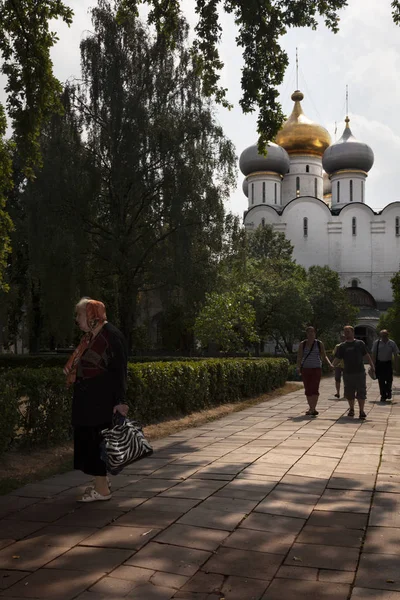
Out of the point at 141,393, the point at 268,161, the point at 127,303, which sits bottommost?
the point at 141,393

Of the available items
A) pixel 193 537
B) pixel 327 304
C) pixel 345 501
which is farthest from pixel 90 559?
Result: pixel 327 304

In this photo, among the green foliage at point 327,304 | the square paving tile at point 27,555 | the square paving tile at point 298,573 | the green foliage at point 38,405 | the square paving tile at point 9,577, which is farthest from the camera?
the green foliage at point 327,304

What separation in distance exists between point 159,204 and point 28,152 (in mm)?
9231

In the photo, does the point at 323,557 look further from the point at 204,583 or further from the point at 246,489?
the point at 246,489

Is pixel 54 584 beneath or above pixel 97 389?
beneath

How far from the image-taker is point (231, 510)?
477 centimetres

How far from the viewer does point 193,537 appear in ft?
13.5

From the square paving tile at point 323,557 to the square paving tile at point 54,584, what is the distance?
1.14m

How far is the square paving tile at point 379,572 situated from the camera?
3398 mm

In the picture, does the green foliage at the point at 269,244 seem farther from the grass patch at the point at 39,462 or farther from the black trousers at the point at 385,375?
the grass patch at the point at 39,462

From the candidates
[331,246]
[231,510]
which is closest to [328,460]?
[231,510]

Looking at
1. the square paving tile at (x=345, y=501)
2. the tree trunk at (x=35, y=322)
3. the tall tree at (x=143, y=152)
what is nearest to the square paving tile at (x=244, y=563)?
the square paving tile at (x=345, y=501)

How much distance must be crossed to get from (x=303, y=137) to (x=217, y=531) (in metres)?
61.1

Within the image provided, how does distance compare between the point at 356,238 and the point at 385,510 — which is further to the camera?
the point at 356,238
